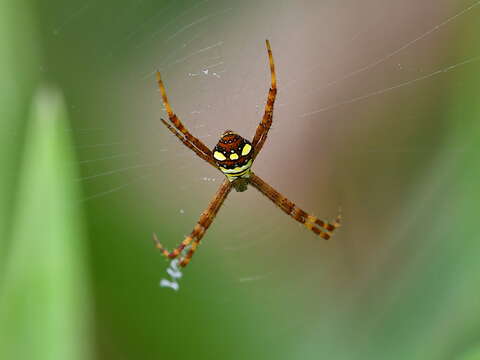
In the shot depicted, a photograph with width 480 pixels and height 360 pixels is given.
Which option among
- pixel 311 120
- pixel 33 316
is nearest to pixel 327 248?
pixel 311 120

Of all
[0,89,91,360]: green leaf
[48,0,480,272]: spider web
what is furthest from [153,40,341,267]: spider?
[0,89,91,360]: green leaf

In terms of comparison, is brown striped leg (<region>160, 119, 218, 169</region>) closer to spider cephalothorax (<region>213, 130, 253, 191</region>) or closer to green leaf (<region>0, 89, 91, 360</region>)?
spider cephalothorax (<region>213, 130, 253, 191</region>)

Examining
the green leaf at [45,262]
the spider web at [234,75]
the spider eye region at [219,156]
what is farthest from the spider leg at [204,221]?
the green leaf at [45,262]

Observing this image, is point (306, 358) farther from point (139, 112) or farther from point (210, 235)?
point (139, 112)

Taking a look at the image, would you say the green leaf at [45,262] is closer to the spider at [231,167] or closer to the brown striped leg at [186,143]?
the spider at [231,167]

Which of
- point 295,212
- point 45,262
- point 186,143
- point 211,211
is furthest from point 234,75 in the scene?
point 45,262

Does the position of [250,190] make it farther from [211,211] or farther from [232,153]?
[232,153]
